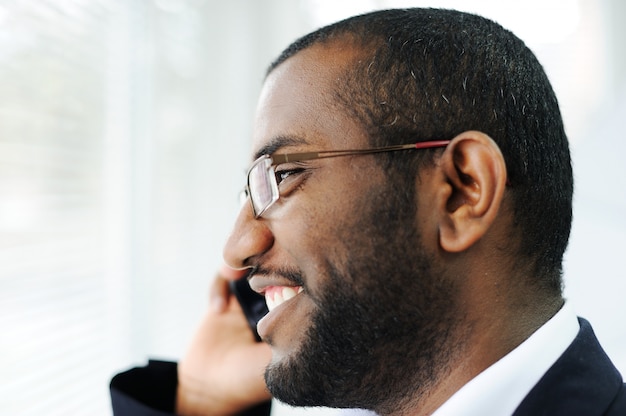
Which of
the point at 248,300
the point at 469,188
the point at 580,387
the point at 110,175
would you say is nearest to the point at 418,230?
the point at 469,188

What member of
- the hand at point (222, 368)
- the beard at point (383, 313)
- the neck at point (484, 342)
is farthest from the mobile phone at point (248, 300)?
the neck at point (484, 342)

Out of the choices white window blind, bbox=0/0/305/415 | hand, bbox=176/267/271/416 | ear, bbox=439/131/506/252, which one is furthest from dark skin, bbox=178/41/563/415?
white window blind, bbox=0/0/305/415

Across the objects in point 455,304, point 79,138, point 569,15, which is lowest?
point 455,304

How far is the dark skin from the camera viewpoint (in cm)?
101

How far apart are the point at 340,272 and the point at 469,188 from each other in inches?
10.8

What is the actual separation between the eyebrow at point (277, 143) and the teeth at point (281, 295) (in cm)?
26

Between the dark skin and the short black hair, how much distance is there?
4cm

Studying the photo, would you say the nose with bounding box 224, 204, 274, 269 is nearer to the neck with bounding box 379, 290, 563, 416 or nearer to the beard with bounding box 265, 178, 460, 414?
the beard with bounding box 265, 178, 460, 414

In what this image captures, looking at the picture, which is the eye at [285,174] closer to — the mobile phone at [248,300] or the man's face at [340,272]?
the man's face at [340,272]

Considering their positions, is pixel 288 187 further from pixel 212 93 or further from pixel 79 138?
pixel 212 93

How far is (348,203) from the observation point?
3.41 feet

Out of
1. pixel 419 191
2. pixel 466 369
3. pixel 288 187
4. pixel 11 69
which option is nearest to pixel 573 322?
pixel 466 369

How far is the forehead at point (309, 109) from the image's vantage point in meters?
1.06

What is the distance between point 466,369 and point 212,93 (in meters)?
1.85
